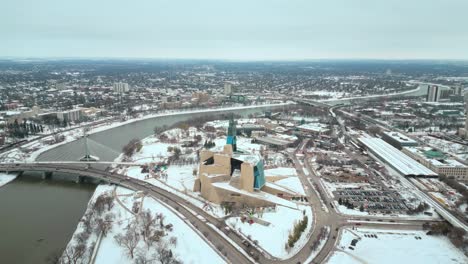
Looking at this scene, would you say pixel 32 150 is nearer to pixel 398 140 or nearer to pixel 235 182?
pixel 235 182

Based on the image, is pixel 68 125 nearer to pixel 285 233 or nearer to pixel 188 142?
pixel 188 142

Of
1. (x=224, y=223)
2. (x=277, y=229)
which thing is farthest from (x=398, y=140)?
(x=224, y=223)

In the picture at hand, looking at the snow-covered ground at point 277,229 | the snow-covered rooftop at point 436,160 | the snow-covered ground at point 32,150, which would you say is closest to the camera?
the snow-covered ground at point 277,229

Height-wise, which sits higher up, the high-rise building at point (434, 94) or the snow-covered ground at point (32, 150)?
the high-rise building at point (434, 94)

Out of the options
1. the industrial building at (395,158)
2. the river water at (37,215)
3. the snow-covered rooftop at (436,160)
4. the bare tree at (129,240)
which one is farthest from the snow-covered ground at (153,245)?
the snow-covered rooftop at (436,160)

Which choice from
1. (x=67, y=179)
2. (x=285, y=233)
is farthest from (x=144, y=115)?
(x=285, y=233)

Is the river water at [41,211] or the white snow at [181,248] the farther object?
the river water at [41,211]

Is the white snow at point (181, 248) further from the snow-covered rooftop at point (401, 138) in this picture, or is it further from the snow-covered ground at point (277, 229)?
the snow-covered rooftop at point (401, 138)
